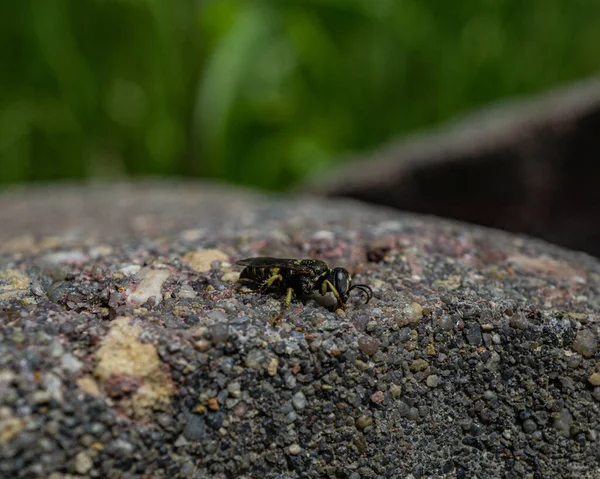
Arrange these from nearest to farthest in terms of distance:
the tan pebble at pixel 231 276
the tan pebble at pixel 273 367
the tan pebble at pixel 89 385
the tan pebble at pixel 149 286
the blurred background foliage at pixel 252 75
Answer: the tan pebble at pixel 89 385
the tan pebble at pixel 273 367
the tan pebble at pixel 149 286
the tan pebble at pixel 231 276
the blurred background foliage at pixel 252 75

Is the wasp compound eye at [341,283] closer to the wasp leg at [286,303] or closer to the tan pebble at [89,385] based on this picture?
the wasp leg at [286,303]

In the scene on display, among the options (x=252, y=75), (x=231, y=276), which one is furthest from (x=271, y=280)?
(x=252, y=75)

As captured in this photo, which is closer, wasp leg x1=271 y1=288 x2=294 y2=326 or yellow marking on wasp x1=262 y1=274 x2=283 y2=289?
wasp leg x1=271 y1=288 x2=294 y2=326

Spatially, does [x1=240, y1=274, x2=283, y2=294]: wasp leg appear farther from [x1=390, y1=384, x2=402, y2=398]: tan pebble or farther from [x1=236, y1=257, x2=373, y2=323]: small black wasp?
[x1=390, y1=384, x2=402, y2=398]: tan pebble

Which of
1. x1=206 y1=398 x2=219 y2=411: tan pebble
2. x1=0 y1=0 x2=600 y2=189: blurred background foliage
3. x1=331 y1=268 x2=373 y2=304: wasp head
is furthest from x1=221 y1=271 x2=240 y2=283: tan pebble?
x1=0 y1=0 x2=600 y2=189: blurred background foliage

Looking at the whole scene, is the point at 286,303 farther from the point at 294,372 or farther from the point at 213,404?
the point at 213,404

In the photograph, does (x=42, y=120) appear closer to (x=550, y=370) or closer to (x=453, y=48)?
(x=453, y=48)

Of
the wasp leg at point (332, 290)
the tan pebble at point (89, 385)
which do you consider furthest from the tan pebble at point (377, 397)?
the tan pebble at point (89, 385)
